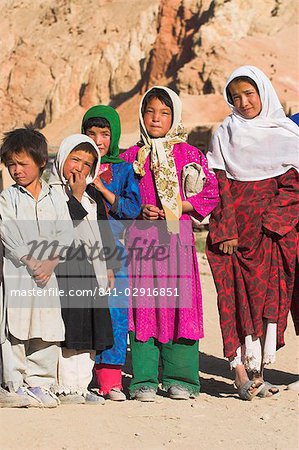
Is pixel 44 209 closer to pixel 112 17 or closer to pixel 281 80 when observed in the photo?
pixel 281 80

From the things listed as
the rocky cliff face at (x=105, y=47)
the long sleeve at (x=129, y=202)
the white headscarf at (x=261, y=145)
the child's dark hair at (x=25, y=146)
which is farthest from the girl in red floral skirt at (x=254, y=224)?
the rocky cliff face at (x=105, y=47)

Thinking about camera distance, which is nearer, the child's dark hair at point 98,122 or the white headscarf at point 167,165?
the white headscarf at point 167,165

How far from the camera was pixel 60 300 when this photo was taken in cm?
451

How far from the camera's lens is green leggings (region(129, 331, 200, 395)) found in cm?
479

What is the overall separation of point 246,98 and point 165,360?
1.44 metres

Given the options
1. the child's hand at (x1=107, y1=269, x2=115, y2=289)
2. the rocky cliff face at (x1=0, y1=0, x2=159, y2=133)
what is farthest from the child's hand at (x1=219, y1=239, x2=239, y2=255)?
the rocky cliff face at (x1=0, y1=0, x2=159, y2=133)

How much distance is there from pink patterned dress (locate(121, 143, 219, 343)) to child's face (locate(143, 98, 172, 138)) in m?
0.14

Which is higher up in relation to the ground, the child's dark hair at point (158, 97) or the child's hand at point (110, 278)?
the child's dark hair at point (158, 97)

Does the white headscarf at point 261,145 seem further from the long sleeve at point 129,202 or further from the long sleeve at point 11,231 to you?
the long sleeve at point 11,231

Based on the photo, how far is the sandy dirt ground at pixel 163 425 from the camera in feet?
13.2

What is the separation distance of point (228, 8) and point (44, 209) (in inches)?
854

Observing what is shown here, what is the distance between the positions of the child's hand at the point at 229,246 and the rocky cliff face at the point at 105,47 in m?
17.5

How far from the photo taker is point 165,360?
4836 mm

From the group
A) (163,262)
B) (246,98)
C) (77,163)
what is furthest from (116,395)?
(246,98)
